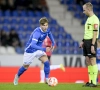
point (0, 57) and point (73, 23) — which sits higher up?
point (73, 23)

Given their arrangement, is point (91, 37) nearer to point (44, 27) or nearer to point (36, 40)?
point (44, 27)

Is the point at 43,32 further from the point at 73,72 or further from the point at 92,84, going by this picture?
the point at 73,72

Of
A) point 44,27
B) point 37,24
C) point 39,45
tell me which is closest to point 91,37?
point 44,27

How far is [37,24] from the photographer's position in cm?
2114

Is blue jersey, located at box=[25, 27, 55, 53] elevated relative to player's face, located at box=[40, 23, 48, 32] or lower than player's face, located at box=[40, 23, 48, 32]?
lower

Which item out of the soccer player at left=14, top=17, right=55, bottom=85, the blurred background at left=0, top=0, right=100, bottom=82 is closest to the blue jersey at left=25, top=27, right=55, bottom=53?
the soccer player at left=14, top=17, right=55, bottom=85

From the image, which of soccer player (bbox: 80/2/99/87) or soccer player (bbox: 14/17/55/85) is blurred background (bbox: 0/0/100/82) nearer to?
soccer player (bbox: 14/17/55/85)

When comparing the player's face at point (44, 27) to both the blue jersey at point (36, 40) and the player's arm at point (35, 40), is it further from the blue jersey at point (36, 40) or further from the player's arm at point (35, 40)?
the player's arm at point (35, 40)

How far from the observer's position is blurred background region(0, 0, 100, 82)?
1912cm

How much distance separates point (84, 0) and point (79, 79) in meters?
6.93

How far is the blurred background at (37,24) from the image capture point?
19125mm

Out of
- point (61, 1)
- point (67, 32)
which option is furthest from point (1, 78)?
point (61, 1)

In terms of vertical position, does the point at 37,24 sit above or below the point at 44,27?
above

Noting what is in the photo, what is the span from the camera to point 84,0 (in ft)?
73.9
